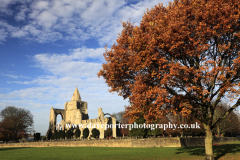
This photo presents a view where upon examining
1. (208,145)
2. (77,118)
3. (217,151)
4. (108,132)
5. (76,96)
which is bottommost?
(108,132)

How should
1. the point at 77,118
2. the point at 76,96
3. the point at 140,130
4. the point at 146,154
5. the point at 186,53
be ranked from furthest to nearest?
the point at 76,96 < the point at 77,118 < the point at 140,130 < the point at 146,154 < the point at 186,53

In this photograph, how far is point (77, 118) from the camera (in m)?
75.1

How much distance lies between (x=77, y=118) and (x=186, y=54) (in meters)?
68.4

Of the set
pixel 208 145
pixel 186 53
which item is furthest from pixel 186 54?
pixel 208 145

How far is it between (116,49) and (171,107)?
6019 mm

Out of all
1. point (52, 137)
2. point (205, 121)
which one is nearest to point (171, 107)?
point (205, 121)

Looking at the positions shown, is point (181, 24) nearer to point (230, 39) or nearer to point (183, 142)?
point (230, 39)

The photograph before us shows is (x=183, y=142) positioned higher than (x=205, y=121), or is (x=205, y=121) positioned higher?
(x=205, y=121)

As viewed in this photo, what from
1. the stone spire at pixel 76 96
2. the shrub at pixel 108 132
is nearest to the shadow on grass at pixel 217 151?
the shrub at pixel 108 132

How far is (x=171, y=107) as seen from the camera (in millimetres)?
13133

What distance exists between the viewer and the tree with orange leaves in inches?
431

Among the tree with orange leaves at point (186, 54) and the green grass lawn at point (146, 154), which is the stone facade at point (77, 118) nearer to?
the green grass lawn at point (146, 154)

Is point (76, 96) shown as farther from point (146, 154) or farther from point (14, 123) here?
point (146, 154)

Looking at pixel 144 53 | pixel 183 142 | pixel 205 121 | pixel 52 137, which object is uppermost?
pixel 144 53
